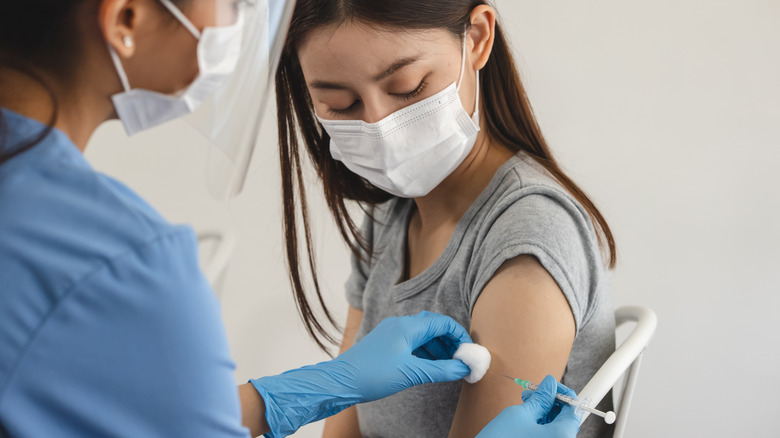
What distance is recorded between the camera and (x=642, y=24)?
1.61 meters

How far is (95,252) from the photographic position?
520mm

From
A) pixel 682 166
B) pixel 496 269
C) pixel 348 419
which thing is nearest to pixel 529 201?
pixel 496 269

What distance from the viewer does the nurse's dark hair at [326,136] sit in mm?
979

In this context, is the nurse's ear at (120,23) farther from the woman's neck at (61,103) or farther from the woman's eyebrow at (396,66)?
the woman's eyebrow at (396,66)

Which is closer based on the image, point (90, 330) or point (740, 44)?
point (90, 330)

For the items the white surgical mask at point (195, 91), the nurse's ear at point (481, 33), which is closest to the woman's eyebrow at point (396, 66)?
the nurse's ear at point (481, 33)

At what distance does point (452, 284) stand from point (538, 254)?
0.21m

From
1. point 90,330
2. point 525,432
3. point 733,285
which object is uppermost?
point 90,330

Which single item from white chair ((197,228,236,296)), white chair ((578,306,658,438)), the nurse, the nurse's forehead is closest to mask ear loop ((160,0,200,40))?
the nurse

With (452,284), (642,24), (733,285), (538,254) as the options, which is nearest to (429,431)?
(452,284)

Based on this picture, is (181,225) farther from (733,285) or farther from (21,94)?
(733,285)

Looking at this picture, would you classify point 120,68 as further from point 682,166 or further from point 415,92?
point 682,166

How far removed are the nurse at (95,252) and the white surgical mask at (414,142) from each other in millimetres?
443

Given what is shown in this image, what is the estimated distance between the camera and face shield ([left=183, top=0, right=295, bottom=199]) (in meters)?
0.66
